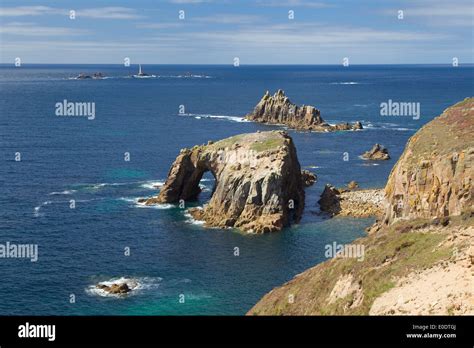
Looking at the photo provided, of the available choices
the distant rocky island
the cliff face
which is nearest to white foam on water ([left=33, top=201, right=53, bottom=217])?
the cliff face

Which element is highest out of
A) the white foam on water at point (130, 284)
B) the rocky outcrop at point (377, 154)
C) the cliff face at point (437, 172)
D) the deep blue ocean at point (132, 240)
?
the cliff face at point (437, 172)

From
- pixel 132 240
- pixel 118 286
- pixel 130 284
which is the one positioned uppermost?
pixel 132 240

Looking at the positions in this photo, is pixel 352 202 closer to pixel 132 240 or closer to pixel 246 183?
pixel 246 183

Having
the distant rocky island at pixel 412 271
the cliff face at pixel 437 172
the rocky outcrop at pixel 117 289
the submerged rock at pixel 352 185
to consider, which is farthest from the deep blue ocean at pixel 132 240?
the distant rocky island at pixel 412 271

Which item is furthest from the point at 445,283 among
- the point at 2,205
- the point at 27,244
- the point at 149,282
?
the point at 2,205

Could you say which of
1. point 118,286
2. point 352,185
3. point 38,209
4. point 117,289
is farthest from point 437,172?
point 38,209

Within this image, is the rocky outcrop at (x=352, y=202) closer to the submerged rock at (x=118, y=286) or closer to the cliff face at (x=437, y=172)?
the cliff face at (x=437, y=172)

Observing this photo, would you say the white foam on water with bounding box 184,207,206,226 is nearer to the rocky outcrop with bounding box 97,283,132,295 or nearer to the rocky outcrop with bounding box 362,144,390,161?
the rocky outcrop with bounding box 97,283,132,295
